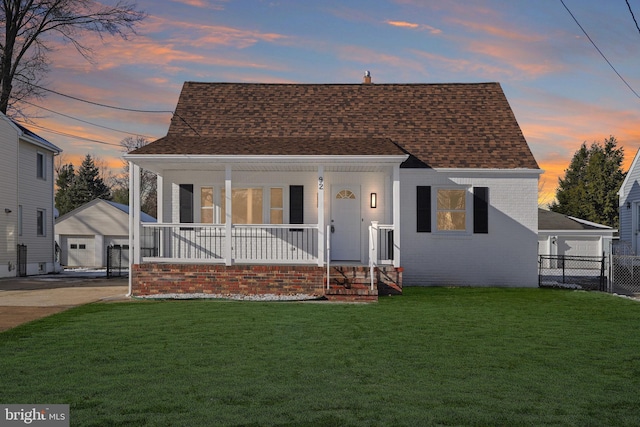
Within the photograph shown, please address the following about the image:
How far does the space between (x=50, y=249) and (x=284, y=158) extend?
18182mm

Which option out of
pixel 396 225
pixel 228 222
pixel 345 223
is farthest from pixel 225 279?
pixel 396 225

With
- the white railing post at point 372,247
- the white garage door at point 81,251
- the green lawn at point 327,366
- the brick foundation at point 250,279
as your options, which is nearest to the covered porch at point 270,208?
the white railing post at point 372,247

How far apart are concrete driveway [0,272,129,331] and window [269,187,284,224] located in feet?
14.8

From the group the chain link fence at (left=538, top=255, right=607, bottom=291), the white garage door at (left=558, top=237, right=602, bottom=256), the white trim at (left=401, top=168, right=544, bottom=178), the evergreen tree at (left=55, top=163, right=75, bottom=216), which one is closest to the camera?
the white trim at (left=401, top=168, right=544, bottom=178)

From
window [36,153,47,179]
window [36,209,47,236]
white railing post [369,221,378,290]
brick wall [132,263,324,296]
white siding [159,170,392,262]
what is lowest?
brick wall [132,263,324,296]

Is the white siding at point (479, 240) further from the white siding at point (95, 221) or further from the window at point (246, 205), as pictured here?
the white siding at point (95, 221)

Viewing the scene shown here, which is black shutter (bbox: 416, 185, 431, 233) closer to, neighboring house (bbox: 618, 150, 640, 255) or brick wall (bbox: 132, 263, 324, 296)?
brick wall (bbox: 132, 263, 324, 296)

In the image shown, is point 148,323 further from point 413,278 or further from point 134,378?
point 413,278

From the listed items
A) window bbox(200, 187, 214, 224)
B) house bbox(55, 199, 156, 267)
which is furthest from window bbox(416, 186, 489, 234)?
house bbox(55, 199, 156, 267)

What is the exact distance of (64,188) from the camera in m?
63.8

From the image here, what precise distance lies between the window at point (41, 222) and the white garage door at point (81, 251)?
885 cm

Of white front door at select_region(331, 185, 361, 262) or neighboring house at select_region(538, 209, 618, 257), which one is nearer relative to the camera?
white front door at select_region(331, 185, 361, 262)

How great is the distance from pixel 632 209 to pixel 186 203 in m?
20.7

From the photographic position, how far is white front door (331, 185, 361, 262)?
18.6m
